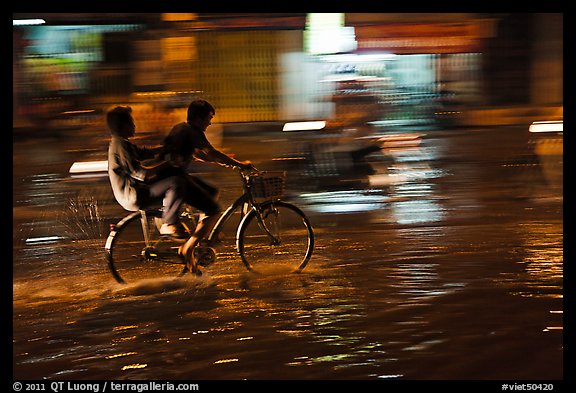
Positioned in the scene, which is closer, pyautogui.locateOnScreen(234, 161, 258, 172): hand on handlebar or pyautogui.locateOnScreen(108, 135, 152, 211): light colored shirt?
pyautogui.locateOnScreen(108, 135, 152, 211): light colored shirt

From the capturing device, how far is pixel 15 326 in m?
6.58

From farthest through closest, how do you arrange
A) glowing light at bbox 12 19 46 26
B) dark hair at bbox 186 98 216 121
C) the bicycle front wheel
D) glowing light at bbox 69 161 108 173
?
1. glowing light at bbox 12 19 46 26
2. glowing light at bbox 69 161 108 173
3. the bicycle front wheel
4. dark hair at bbox 186 98 216 121

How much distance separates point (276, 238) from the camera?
795 cm

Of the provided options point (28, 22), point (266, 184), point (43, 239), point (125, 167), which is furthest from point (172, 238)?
point (28, 22)

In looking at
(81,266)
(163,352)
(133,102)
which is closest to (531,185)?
(81,266)

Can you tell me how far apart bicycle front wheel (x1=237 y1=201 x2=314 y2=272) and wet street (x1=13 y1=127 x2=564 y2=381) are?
21cm

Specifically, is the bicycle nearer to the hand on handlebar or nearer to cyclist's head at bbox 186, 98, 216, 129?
the hand on handlebar

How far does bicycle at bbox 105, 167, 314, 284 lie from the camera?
7539 millimetres

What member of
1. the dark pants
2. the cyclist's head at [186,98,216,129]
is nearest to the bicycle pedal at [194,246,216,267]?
the dark pants

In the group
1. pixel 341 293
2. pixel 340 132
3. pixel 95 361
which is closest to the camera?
pixel 95 361

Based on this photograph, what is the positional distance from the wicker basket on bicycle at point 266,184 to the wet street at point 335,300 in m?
0.78
